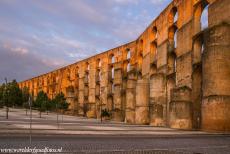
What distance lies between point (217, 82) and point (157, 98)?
1198 centimetres

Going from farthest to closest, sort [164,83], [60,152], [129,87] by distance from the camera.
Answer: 1. [129,87]
2. [164,83]
3. [60,152]

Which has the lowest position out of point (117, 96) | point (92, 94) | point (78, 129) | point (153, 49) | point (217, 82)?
point (78, 129)

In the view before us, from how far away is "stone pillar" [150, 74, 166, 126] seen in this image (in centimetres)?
3106

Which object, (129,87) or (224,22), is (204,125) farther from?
(129,87)

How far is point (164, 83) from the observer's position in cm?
3203

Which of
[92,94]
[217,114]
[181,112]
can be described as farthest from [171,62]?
[92,94]

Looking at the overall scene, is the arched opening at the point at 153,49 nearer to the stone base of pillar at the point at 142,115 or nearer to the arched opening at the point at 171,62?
the arched opening at the point at 171,62

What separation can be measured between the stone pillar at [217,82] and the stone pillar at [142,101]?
49.2 ft

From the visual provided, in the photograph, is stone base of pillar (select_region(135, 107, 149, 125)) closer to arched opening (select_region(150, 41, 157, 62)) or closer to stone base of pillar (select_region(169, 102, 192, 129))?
arched opening (select_region(150, 41, 157, 62))

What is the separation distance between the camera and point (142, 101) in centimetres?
3578

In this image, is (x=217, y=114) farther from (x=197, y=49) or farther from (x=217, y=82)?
(x=197, y=49)

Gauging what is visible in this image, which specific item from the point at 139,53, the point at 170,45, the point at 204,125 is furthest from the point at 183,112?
the point at 139,53

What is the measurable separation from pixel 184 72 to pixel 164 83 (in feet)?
16.7

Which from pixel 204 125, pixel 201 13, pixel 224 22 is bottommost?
pixel 204 125
